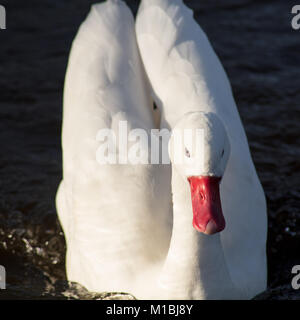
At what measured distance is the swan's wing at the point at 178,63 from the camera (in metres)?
5.99

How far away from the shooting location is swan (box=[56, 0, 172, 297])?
17.7 ft

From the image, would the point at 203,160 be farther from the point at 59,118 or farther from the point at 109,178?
the point at 59,118

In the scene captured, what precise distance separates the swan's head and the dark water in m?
1.47

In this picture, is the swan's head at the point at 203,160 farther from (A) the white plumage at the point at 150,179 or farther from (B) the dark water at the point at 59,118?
(B) the dark water at the point at 59,118

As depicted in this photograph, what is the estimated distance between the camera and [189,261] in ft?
16.1

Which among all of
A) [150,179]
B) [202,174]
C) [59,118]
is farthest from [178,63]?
[59,118]

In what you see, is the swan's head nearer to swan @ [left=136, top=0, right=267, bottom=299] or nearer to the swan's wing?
swan @ [left=136, top=0, right=267, bottom=299]

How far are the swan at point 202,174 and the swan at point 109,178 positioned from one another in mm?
236

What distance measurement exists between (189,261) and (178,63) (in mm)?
1977

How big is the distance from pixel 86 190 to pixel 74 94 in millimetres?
1032

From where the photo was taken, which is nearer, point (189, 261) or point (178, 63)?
point (189, 261)
